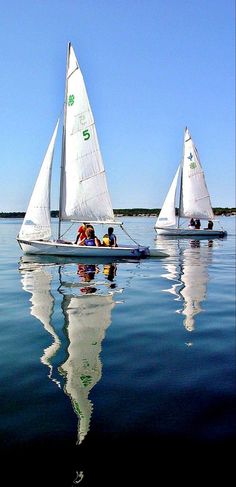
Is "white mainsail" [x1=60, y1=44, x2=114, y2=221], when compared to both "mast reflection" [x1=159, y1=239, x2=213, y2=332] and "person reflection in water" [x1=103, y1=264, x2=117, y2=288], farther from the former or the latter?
"mast reflection" [x1=159, y1=239, x2=213, y2=332]

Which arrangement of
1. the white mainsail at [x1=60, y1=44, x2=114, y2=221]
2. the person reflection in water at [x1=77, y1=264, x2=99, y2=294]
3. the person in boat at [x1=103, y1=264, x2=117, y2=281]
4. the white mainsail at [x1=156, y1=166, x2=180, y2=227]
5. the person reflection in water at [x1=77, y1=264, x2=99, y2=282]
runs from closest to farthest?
the person reflection in water at [x1=77, y1=264, x2=99, y2=294] → the person reflection in water at [x1=77, y1=264, x2=99, y2=282] → the person in boat at [x1=103, y1=264, x2=117, y2=281] → the white mainsail at [x1=60, y1=44, x2=114, y2=221] → the white mainsail at [x1=156, y1=166, x2=180, y2=227]

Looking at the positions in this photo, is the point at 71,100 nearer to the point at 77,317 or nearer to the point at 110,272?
the point at 110,272

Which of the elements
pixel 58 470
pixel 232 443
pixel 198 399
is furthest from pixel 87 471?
pixel 198 399

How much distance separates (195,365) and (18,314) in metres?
5.69

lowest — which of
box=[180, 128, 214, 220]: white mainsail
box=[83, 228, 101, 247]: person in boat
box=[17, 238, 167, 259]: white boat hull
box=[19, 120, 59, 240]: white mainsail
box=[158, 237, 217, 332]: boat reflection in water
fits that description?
box=[158, 237, 217, 332]: boat reflection in water

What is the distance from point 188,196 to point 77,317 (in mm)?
42980

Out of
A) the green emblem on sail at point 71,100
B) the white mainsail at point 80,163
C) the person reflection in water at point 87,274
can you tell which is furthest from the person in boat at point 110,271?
the green emblem on sail at point 71,100

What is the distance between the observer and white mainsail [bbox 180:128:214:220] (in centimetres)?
5181

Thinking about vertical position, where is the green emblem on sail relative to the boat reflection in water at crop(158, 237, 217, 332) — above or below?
above

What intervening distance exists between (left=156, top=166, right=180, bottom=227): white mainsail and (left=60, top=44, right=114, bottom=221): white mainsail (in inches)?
904

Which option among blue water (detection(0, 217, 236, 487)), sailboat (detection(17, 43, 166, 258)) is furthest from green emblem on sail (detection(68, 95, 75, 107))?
blue water (detection(0, 217, 236, 487))

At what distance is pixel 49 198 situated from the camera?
86.4 feet

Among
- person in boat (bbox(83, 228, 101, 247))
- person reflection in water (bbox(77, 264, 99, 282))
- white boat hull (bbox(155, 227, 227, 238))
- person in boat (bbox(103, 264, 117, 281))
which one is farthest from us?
white boat hull (bbox(155, 227, 227, 238))

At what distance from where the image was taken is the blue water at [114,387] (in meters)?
4.31
